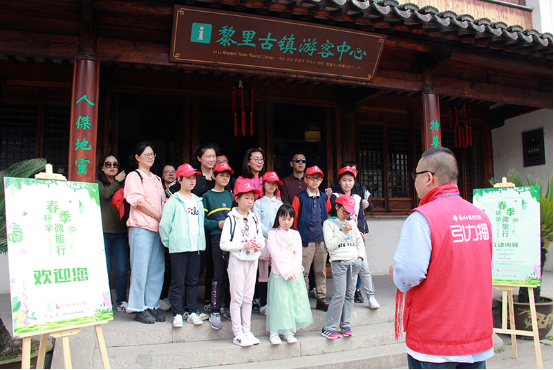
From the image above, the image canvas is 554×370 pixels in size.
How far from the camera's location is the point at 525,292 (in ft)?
18.1

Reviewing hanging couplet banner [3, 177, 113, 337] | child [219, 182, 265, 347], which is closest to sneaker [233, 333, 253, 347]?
child [219, 182, 265, 347]

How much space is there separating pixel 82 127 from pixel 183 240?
1743mm

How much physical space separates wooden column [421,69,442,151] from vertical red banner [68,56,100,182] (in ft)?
15.0

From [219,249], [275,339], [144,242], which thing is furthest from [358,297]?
[144,242]

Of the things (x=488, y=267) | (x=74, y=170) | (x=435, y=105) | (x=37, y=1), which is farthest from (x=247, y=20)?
(x=488, y=267)

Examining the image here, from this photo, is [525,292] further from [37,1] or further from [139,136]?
[139,136]

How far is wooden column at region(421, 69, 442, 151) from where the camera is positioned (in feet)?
19.6

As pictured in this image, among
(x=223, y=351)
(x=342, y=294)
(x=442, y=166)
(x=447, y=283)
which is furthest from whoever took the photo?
(x=342, y=294)

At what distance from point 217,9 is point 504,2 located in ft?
23.8

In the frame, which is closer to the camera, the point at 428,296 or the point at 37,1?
the point at 428,296

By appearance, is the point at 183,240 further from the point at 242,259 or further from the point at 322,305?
the point at 322,305

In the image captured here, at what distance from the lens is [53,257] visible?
2.96 metres

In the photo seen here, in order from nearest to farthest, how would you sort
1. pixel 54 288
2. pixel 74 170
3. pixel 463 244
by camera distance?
pixel 463 244 → pixel 54 288 → pixel 74 170

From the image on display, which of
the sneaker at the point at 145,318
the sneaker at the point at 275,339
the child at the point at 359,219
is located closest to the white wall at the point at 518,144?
the child at the point at 359,219
